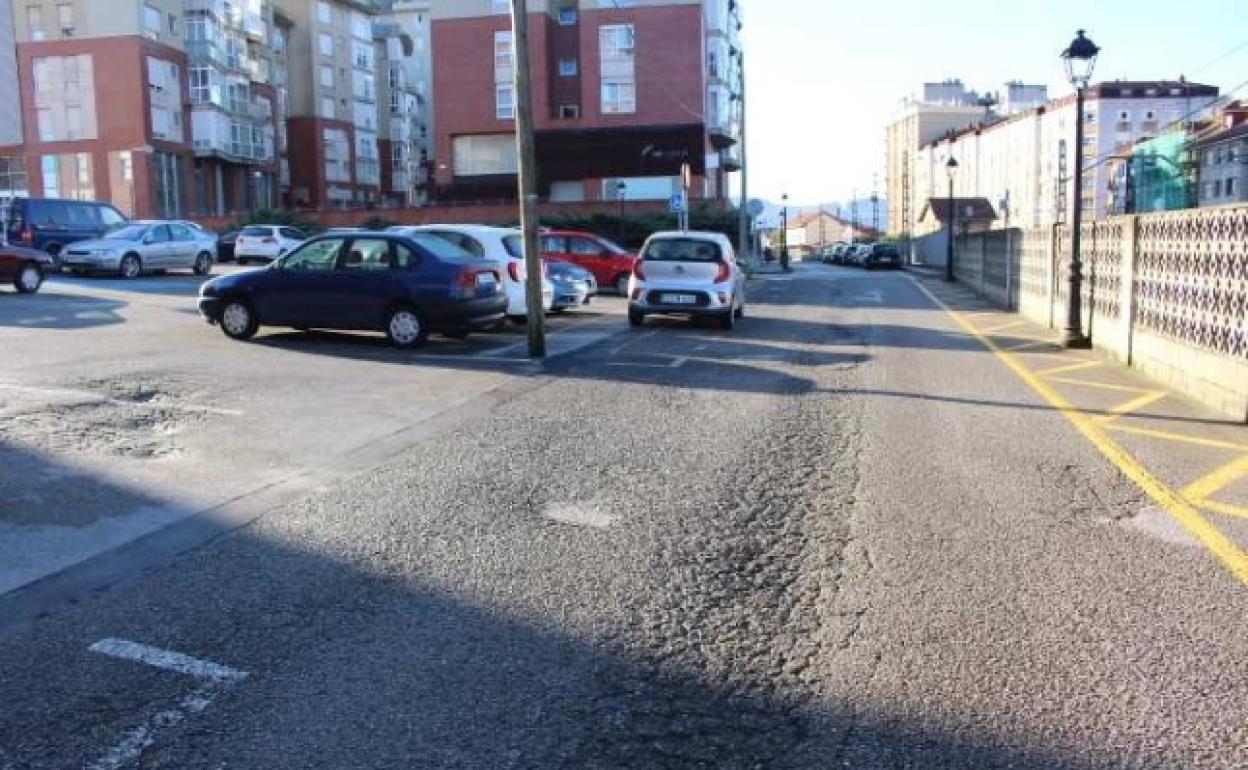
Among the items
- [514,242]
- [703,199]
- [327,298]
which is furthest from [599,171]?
[327,298]

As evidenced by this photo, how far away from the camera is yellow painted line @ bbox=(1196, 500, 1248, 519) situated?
20.8ft

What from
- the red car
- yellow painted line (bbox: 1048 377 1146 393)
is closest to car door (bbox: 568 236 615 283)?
the red car

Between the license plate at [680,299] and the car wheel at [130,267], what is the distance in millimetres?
15571

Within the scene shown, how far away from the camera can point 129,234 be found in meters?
27.2

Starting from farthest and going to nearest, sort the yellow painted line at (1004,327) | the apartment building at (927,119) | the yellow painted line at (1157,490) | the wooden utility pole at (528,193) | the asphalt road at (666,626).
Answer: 1. the apartment building at (927,119)
2. the yellow painted line at (1004,327)
3. the wooden utility pole at (528,193)
4. the yellow painted line at (1157,490)
5. the asphalt road at (666,626)

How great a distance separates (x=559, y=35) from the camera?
61.4 meters

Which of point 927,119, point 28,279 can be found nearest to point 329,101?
point 28,279

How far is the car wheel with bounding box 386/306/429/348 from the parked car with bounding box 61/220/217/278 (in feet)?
50.3

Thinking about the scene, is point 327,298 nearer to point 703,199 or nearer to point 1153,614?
point 1153,614

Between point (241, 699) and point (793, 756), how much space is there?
1.94 m

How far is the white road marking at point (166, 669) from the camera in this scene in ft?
11.3

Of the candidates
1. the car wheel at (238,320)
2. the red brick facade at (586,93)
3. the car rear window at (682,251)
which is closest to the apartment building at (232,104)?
the red brick facade at (586,93)

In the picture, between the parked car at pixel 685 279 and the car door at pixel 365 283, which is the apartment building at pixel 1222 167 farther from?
the car door at pixel 365 283

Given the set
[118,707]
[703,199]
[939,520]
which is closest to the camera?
[118,707]
